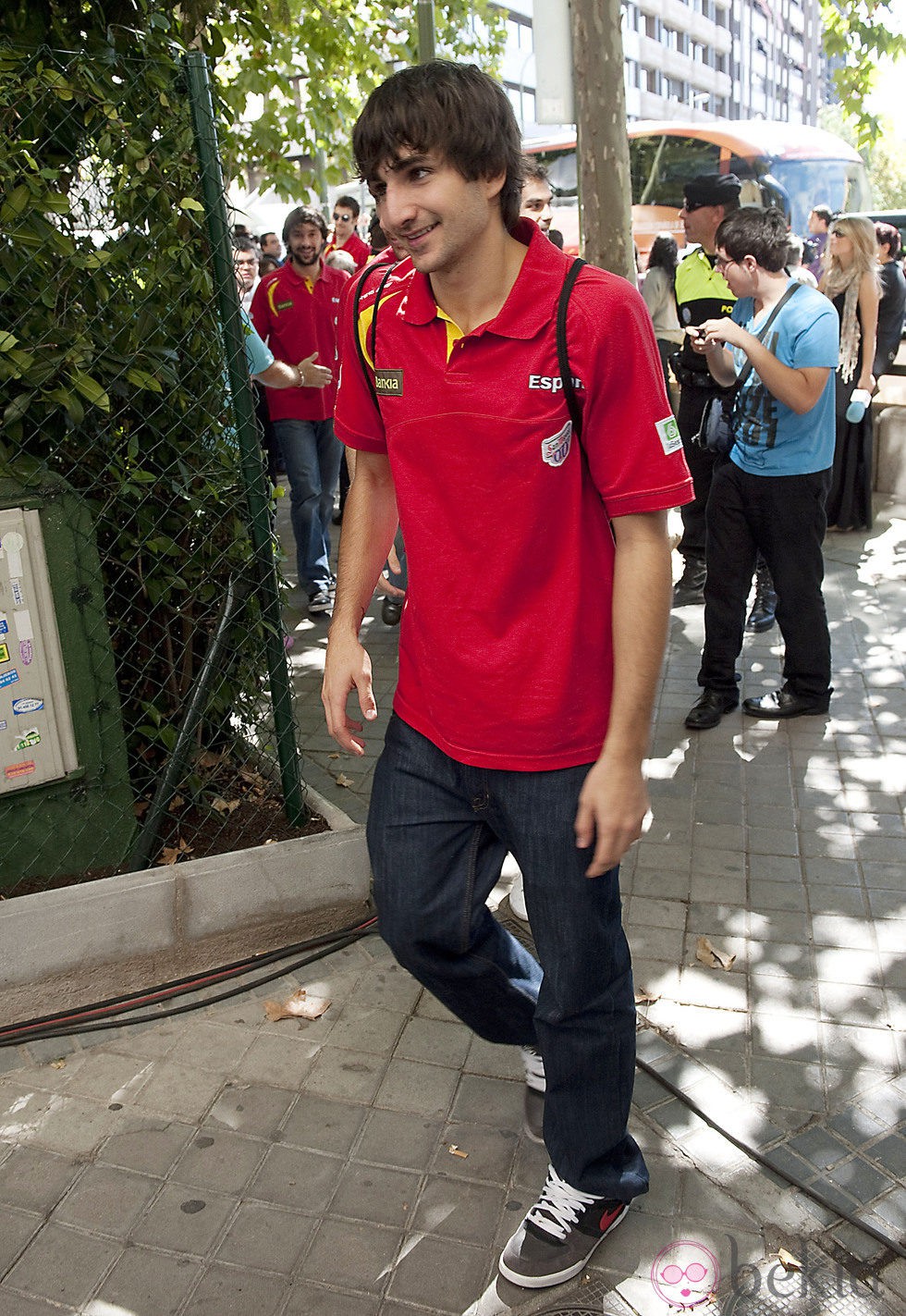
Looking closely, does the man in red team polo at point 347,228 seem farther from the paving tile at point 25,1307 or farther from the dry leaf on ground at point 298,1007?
the paving tile at point 25,1307

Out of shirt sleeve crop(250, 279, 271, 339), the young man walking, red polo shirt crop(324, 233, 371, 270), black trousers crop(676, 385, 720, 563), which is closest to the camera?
the young man walking

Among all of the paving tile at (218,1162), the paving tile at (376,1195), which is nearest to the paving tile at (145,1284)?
the paving tile at (218,1162)

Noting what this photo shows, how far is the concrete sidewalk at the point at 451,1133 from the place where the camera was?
256cm

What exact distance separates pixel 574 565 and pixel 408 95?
2.73 feet

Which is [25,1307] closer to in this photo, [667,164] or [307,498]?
[307,498]

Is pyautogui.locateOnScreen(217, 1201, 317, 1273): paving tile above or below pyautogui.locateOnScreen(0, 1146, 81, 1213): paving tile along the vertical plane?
below

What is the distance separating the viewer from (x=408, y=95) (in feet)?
6.86

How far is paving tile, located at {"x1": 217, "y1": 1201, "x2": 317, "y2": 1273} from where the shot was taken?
8.60 feet

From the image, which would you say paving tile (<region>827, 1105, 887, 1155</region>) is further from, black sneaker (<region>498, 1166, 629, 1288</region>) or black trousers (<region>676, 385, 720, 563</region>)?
black trousers (<region>676, 385, 720, 563</region>)

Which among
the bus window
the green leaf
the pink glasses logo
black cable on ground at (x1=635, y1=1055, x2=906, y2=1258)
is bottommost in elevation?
the pink glasses logo

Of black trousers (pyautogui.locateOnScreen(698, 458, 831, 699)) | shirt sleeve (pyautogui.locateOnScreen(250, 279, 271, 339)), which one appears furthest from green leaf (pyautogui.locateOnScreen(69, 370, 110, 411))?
shirt sleeve (pyautogui.locateOnScreen(250, 279, 271, 339))

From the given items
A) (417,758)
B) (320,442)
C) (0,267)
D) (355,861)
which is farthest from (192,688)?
(320,442)

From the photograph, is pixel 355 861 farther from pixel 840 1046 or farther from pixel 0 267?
pixel 0 267

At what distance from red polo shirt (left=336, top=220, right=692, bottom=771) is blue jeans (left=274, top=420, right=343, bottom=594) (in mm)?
5213
